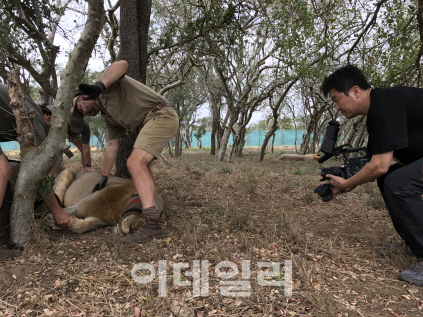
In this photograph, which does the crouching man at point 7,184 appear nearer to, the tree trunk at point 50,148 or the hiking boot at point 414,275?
the tree trunk at point 50,148

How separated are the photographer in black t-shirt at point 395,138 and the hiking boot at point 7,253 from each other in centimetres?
295

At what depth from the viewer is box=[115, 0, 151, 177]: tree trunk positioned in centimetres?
447

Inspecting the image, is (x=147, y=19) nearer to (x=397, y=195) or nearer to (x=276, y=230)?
(x=276, y=230)

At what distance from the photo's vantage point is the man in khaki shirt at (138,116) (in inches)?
122

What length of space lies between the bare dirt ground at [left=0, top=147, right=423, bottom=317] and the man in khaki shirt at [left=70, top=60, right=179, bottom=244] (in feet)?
1.44

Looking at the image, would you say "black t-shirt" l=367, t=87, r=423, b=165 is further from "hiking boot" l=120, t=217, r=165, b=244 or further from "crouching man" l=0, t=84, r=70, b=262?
"crouching man" l=0, t=84, r=70, b=262

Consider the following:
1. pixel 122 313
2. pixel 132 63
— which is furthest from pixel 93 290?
pixel 132 63

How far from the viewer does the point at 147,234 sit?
3.05 metres

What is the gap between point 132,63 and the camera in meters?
4.46

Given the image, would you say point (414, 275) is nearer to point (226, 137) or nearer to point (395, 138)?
point (395, 138)

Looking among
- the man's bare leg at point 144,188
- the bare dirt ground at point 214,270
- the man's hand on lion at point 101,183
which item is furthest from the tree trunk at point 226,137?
the man's bare leg at point 144,188

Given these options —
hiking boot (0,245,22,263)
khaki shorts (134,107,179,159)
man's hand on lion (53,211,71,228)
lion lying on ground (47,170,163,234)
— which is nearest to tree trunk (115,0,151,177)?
lion lying on ground (47,170,163,234)

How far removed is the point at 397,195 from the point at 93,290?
245 centimetres

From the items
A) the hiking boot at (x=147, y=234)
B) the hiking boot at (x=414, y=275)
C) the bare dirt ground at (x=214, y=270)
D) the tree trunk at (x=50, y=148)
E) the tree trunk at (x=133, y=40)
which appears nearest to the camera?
the bare dirt ground at (x=214, y=270)
